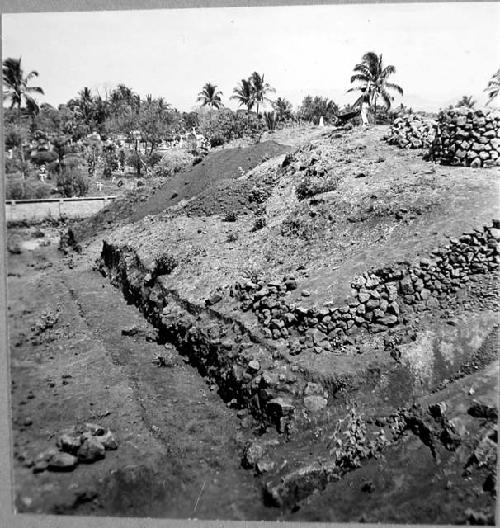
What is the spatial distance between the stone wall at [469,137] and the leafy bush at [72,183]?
918cm

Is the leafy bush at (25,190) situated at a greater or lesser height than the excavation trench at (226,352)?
greater

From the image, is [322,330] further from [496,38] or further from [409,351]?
[496,38]

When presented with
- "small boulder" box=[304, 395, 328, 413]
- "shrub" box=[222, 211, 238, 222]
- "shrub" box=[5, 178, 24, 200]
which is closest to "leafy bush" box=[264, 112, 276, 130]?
"shrub" box=[222, 211, 238, 222]

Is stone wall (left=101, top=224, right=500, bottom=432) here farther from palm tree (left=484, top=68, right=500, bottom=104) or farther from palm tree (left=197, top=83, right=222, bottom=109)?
palm tree (left=197, top=83, right=222, bottom=109)

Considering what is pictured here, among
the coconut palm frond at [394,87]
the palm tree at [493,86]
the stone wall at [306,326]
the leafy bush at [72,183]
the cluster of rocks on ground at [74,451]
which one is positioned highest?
the coconut palm frond at [394,87]

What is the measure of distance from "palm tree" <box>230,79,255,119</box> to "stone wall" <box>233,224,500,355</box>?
3.19 metres

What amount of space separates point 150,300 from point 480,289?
5513 millimetres

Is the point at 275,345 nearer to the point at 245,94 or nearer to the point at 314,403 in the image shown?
the point at 314,403

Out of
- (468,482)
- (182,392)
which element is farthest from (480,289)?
(182,392)

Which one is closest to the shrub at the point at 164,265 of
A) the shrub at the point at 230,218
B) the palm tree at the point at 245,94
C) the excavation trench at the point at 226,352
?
the excavation trench at the point at 226,352

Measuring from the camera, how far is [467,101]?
6.88m

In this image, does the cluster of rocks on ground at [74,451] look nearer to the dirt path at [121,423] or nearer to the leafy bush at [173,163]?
the dirt path at [121,423]

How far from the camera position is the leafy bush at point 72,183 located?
43.5ft

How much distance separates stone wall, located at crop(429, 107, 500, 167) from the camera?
7.86 m
